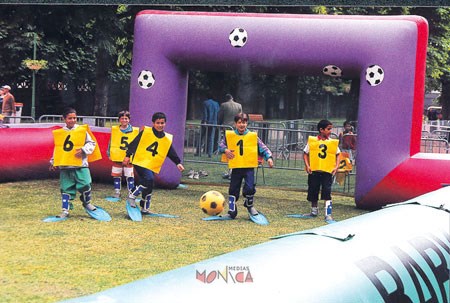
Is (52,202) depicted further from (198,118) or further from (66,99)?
(198,118)

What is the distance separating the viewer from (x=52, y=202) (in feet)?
40.7

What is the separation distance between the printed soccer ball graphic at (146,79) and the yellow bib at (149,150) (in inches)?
102

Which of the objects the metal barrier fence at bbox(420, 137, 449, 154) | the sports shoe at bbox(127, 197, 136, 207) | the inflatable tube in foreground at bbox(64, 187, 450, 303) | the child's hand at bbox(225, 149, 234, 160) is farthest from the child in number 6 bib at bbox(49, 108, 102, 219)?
the metal barrier fence at bbox(420, 137, 449, 154)

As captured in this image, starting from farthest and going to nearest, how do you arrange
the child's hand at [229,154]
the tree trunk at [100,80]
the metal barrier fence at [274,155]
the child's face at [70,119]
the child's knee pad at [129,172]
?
the tree trunk at [100,80] < the metal barrier fence at [274,155] < the child's knee pad at [129,172] < the child's hand at [229,154] < the child's face at [70,119]

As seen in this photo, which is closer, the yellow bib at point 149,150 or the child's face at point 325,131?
→ the yellow bib at point 149,150

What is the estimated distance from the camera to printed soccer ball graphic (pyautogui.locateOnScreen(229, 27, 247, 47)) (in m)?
13.4

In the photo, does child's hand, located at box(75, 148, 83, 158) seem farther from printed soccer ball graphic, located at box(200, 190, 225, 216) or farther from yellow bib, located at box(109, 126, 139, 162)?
yellow bib, located at box(109, 126, 139, 162)

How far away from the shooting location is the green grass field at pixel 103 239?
24.2 feet

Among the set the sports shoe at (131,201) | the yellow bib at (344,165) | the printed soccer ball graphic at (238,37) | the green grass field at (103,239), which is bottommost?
the green grass field at (103,239)

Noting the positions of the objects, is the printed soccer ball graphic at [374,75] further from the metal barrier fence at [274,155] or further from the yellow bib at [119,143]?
the metal barrier fence at [274,155]

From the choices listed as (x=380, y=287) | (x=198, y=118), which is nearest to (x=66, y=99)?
(x=198, y=118)

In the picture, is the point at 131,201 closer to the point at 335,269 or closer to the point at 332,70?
the point at 332,70

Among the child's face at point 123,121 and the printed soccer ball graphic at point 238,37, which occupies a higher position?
the printed soccer ball graphic at point 238,37

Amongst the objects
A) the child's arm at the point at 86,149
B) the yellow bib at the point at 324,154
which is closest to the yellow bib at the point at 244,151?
the yellow bib at the point at 324,154
